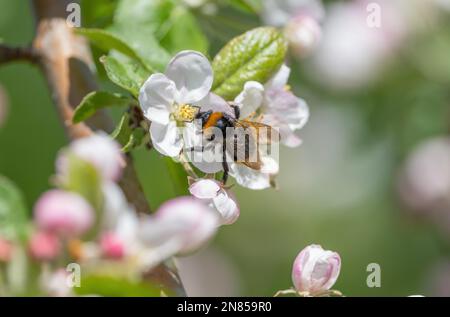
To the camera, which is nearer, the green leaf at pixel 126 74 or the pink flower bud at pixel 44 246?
the pink flower bud at pixel 44 246

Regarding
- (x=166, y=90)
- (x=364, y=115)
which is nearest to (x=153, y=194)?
(x=364, y=115)

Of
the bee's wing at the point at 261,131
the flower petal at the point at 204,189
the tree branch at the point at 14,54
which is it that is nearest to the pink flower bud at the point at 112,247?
the flower petal at the point at 204,189

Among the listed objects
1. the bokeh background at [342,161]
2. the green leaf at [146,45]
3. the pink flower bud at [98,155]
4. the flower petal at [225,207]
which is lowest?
the pink flower bud at [98,155]

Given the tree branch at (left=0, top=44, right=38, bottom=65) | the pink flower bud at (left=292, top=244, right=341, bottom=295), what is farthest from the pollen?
the tree branch at (left=0, top=44, right=38, bottom=65)

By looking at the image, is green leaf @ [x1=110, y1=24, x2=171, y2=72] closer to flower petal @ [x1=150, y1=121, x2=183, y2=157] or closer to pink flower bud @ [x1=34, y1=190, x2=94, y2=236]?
flower petal @ [x1=150, y1=121, x2=183, y2=157]

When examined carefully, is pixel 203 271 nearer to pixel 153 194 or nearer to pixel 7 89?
pixel 153 194

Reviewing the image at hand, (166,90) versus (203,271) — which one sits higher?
(203,271)

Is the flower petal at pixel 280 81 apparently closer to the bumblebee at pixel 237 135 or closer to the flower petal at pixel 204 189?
the bumblebee at pixel 237 135
